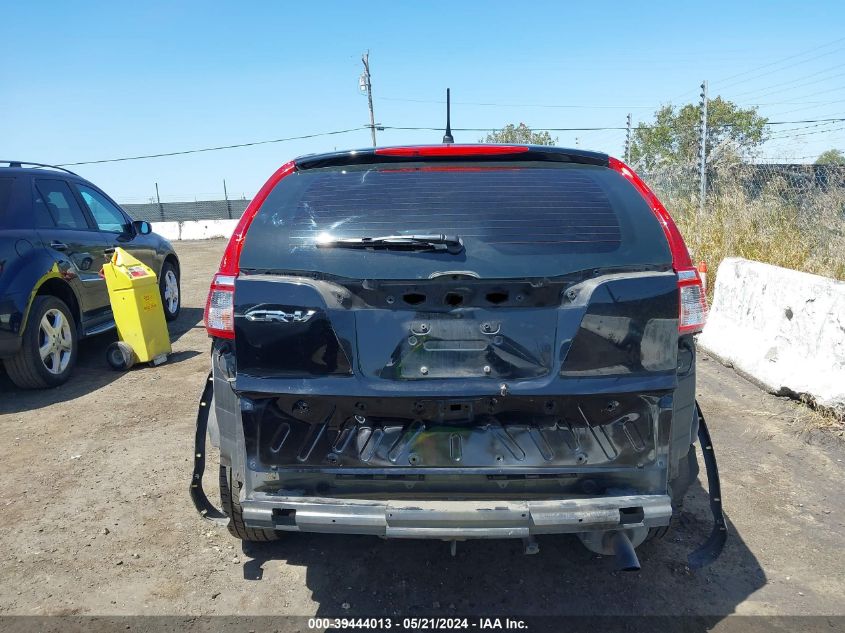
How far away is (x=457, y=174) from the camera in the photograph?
2701 millimetres

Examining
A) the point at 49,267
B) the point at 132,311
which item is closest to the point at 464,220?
the point at 49,267

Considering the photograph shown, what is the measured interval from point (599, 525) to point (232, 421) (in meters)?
1.40

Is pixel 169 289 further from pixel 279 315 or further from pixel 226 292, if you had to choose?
pixel 279 315

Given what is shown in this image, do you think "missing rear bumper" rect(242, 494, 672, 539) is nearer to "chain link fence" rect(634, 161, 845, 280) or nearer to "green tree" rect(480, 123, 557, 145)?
"chain link fence" rect(634, 161, 845, 280)

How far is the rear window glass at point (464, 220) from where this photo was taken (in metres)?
2.38

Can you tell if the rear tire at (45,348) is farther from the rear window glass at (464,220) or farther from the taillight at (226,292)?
the rear window glass at (464,220)

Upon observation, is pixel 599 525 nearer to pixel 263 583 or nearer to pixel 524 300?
pixel 524 300

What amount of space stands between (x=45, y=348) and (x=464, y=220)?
A: 487 centimetres

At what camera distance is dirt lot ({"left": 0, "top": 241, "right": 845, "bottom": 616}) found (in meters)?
2.83

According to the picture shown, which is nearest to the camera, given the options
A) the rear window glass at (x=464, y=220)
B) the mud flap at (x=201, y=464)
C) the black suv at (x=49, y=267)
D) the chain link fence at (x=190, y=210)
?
the rear window glass at (x=464, y=220)

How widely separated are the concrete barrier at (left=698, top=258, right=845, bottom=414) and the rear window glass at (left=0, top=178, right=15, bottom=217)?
676cm

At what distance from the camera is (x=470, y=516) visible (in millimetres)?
2244

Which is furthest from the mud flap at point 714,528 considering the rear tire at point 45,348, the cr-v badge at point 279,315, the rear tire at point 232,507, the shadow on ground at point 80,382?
the rear tire at point 45,348

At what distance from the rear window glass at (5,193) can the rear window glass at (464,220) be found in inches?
167
